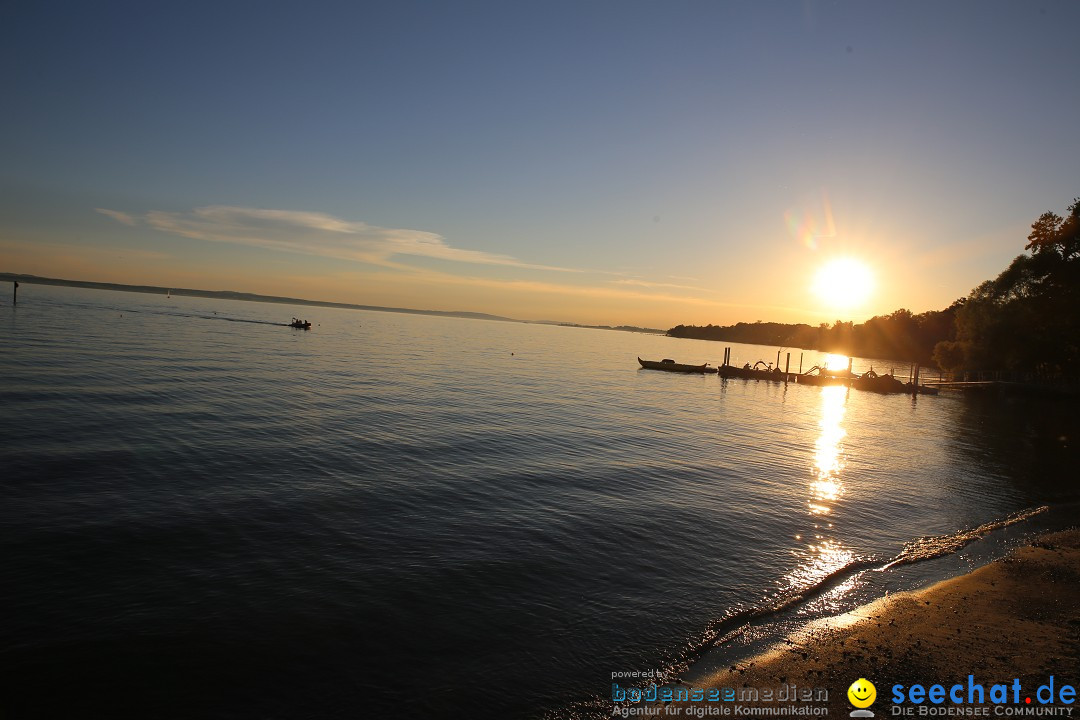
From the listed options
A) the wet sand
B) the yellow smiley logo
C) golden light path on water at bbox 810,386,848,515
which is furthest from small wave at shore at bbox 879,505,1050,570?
the yellow smiley logo

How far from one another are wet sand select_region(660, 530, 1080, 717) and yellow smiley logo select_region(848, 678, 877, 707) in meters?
0.08

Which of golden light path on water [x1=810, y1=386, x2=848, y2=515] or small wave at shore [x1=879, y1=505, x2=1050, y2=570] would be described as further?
golden light path on water [x1=810, y1=386, x2=848, y2=515]

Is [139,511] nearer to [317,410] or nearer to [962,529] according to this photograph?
[317,410]

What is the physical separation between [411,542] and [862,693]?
9.74m

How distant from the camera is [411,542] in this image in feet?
45.7

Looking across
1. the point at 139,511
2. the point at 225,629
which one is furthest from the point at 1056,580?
the point at 139,511

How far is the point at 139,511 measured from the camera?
14.7 m

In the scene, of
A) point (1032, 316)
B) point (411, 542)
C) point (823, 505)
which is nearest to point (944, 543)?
point (823, 505)

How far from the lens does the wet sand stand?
333 inches

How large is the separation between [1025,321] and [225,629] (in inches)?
3460

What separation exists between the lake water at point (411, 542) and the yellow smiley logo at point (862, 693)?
6.31 ft

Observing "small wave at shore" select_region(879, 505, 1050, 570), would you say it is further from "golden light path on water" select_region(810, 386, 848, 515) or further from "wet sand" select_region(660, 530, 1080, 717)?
"golden light path on water" select_region(810, 386, 848, 515)

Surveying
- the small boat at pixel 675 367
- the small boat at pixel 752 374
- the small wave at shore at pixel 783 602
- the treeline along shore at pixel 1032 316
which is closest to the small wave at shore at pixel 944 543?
the small wave at shore at pixel 783 602

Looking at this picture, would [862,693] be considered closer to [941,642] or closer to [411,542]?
[941,642]
